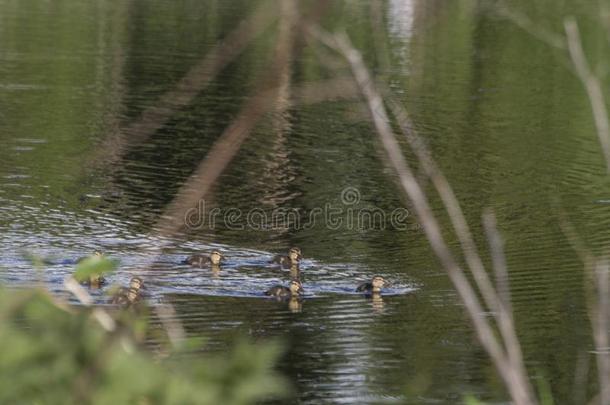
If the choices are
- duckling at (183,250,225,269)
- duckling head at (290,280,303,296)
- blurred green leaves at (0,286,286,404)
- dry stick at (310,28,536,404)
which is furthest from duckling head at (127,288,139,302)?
dry stick at (310,28,536,404)

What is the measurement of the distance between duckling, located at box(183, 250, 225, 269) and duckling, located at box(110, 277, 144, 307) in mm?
1433

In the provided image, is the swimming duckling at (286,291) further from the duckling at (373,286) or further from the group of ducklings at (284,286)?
the duckling at (373,286)

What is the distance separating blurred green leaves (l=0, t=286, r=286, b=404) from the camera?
2348mm

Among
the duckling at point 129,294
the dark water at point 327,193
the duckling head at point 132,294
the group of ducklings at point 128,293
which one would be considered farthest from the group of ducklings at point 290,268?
the duckling head at point 132,294

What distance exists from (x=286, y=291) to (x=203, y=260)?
41.3 inches

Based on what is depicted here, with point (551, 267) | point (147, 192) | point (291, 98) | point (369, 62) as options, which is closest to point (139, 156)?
point (147, 192)

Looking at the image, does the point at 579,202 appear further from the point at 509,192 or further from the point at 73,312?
the point at 73,312

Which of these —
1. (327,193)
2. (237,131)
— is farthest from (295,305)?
(237,131)

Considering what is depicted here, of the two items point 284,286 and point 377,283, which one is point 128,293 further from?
point 377,283

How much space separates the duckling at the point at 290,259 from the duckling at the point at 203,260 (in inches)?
21.6

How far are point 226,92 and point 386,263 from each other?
11.0 meters

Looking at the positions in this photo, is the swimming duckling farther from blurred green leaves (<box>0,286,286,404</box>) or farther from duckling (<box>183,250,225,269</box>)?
blurred green leaves (<box>0,286,286,404</box>)

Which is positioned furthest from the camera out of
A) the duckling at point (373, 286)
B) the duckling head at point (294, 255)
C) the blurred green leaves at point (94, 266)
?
the duckling head at point (294, 255)

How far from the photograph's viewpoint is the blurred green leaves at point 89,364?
235cm
